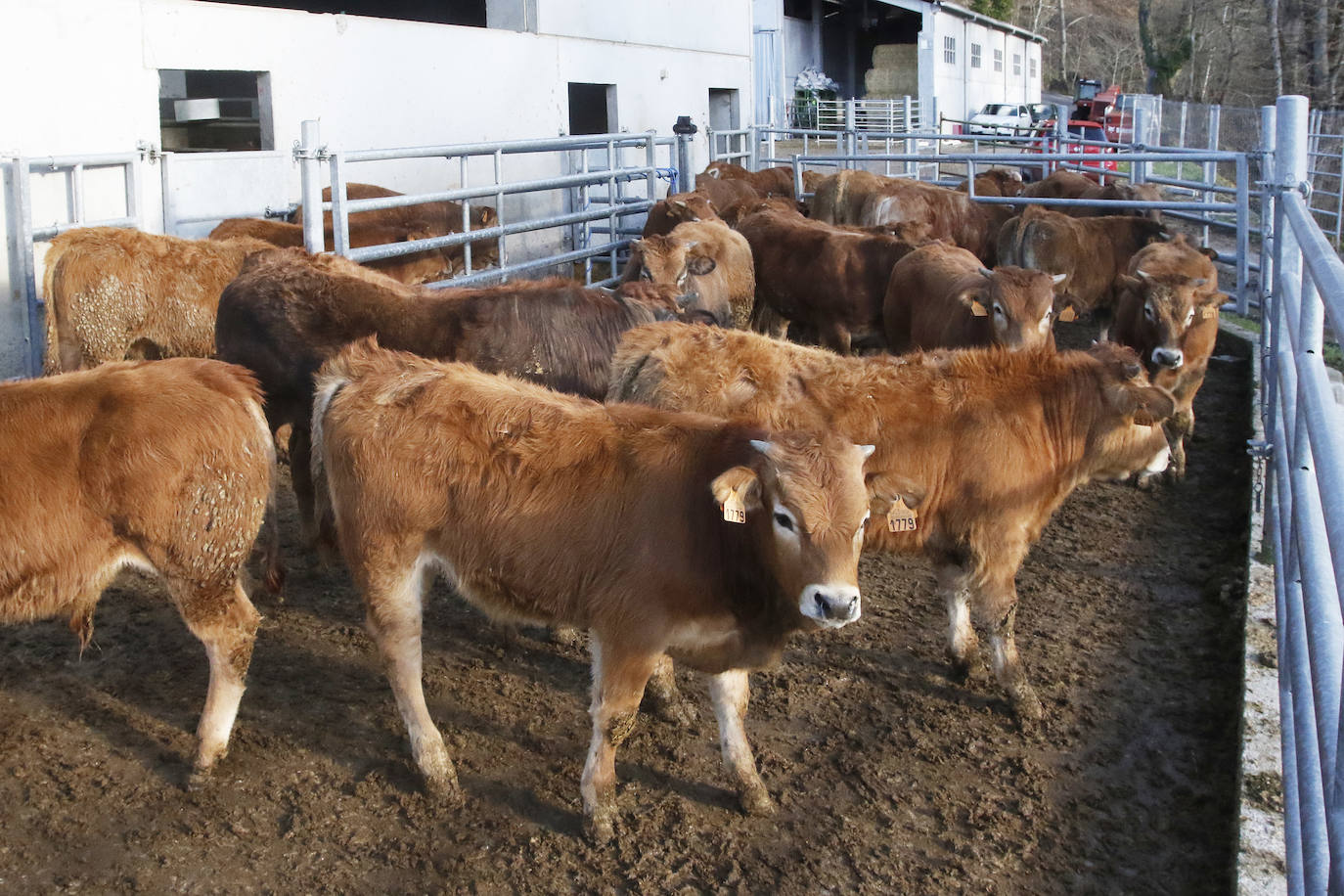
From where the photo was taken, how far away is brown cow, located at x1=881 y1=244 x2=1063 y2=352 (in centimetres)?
792

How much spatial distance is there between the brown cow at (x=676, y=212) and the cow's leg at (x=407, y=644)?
8.00 meters

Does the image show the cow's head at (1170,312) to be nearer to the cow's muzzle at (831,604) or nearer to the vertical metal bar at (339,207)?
the cow's muzzle at (831,604)

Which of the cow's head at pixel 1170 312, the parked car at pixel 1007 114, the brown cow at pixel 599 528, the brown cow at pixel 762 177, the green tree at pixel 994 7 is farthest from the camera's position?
the green tree at pixel 994 7

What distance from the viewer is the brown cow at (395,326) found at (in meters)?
6.45

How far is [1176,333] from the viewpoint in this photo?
800cm

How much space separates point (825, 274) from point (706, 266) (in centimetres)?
140

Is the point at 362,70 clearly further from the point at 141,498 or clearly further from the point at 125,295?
the point at 141,498

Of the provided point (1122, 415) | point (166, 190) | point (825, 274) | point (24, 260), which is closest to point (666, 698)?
point (1122, 415)

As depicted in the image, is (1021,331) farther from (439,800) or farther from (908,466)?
(439,800)

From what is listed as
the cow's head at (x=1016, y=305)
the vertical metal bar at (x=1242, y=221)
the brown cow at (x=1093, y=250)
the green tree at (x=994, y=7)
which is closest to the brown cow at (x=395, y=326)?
the cow's head at (x=1016, y=305)

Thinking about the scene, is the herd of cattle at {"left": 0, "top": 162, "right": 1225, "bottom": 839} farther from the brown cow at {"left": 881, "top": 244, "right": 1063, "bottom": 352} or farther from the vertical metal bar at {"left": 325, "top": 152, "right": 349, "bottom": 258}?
the brown cow at {"left": 881, "top": 244, "right": 1063, "bottom": 352}

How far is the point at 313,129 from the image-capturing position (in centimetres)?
813

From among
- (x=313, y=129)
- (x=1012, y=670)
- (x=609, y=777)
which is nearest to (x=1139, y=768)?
(x=1012, y=670)

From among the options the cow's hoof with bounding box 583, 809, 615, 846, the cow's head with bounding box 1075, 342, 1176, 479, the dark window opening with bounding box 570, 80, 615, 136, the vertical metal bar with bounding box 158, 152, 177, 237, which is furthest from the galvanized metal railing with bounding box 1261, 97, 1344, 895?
the dark window opening with bounding box 570, 80, 615, 136
